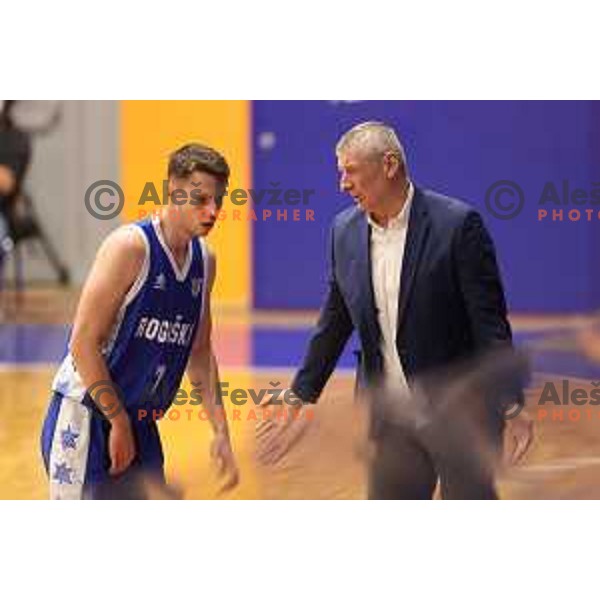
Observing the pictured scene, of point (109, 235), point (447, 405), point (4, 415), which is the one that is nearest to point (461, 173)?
point (447, 405)

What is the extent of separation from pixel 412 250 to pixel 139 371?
2.58ft

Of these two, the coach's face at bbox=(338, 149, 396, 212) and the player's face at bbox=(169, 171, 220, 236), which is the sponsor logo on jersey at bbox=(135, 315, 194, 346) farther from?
the coach's face at bbox=(338, 149, 396, 212)

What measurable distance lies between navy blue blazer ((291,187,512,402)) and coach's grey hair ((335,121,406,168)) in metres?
0.14

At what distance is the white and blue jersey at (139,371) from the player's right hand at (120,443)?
0.02 m

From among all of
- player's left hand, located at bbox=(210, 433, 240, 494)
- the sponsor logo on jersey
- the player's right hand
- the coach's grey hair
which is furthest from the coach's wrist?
the coach's grey hair

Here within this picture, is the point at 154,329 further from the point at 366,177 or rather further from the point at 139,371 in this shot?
the point at 366,177

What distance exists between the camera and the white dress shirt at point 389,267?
136 inches

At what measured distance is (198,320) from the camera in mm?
3549

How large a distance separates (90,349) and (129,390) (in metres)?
0.15

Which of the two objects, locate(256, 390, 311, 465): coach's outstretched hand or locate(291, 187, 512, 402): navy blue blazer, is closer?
locate(291, 187, 512, 402): navy blue blazer

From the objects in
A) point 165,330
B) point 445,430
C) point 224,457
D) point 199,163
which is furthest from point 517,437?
point 199,163

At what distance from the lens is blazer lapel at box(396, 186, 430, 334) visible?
135 inches

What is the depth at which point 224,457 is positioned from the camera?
12.0ft
